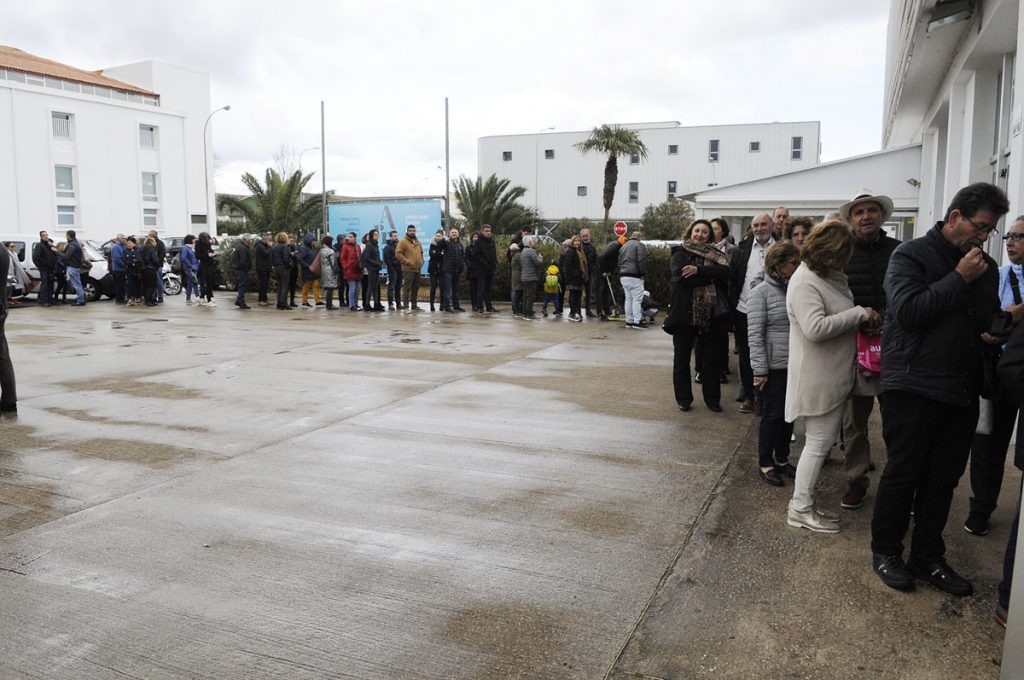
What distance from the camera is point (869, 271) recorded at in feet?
15.9

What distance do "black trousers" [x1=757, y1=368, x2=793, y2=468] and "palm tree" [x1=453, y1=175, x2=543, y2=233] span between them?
32.5m

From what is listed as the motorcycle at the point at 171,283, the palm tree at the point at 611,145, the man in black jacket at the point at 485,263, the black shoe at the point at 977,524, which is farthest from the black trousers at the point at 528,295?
the palm tree at the point at 611,145

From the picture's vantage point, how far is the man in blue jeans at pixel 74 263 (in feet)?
62.3

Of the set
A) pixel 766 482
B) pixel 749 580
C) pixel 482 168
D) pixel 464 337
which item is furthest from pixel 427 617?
pixel 482 168

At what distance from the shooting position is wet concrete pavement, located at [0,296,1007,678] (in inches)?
124

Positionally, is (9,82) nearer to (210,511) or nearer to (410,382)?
(410,382)

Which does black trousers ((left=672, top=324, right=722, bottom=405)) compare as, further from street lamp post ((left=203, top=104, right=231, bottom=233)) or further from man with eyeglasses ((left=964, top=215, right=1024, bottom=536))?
street lamp post ((left=203, top=104, right=231, bottom=233))

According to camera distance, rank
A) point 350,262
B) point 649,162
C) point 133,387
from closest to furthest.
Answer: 1. point 133,387
2. point 350,262
3. point 649,162

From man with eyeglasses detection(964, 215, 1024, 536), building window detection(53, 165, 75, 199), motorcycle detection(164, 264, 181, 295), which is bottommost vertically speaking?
man with eyeglasses detection(964, 215, 1024, 536)

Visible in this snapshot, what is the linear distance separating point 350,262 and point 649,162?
43147 mm

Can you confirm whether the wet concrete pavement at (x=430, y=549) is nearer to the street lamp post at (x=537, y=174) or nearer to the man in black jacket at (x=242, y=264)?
the man in black jacket at (x=242, y=264)

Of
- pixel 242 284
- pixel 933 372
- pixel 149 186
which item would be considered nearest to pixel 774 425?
pixel 933 372

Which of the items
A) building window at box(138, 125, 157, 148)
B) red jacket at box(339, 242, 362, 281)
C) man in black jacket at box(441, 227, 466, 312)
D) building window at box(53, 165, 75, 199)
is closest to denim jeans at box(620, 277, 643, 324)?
man in black jacket at box(441, 227, 466, 312)

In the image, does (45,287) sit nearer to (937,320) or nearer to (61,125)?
(937,320)
